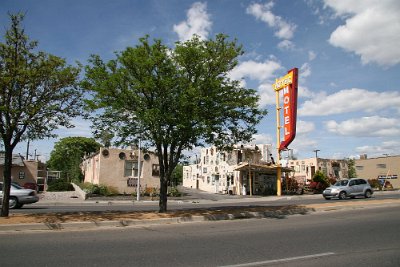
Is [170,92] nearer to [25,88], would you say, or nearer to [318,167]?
[25,88]

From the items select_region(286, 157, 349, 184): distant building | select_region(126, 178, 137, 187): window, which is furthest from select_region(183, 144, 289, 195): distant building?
select_region(286, 157, 349, 184): distant building

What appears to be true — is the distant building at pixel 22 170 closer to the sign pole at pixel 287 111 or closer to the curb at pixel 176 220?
the sign pole at pixel 287 111

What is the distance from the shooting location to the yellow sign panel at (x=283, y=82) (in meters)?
37.0

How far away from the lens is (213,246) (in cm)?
870

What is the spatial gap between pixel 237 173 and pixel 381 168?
3651 cm

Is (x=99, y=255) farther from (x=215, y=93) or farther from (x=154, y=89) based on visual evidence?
(x=215, y=93)

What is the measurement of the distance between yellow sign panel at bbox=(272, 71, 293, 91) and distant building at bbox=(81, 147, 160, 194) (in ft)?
51.8

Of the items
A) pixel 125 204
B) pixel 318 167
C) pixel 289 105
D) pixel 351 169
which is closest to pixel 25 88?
pixel 125 204

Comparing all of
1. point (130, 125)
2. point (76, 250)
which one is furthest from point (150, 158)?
point (76, 250)

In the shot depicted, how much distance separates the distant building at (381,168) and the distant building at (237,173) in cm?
2893

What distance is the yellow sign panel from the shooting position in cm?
3701

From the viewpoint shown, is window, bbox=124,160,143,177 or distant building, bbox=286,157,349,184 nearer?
window, bbox=124,160,143,177

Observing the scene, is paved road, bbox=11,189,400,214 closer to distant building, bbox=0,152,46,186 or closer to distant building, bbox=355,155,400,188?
distant building, bbox=0,152,46,186

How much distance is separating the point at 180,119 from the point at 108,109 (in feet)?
10.1
